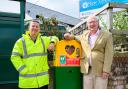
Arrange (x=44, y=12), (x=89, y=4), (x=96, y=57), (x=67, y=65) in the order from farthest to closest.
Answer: (x=44, y=12) < (x=89, y=4) < (x=67, y=65) < (x=96, y=57)

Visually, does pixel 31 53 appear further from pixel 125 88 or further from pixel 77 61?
pixel 125 88

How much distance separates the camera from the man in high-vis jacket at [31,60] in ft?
22.4

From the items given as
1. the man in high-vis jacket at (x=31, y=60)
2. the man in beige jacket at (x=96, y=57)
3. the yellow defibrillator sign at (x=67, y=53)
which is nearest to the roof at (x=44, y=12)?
the yellow defibrillator sign at (x=67, y=53)

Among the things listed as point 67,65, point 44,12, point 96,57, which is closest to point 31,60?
point 67,65

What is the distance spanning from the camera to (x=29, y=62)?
6879 millimetres

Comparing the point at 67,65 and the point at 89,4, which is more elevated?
the point at 89,4

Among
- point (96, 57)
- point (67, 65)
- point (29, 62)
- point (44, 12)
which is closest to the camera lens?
point (29, 62)

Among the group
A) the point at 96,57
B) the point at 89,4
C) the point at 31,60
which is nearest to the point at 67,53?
the point at 96,57

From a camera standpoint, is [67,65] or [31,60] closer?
[31,60]

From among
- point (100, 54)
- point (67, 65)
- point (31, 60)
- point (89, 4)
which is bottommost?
point (67, 65)

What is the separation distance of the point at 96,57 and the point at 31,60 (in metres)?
1.27

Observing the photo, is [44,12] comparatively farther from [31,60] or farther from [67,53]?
[31,60]

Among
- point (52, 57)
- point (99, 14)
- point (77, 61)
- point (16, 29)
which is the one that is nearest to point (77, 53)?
point (77, 61)

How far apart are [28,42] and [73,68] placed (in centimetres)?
121
